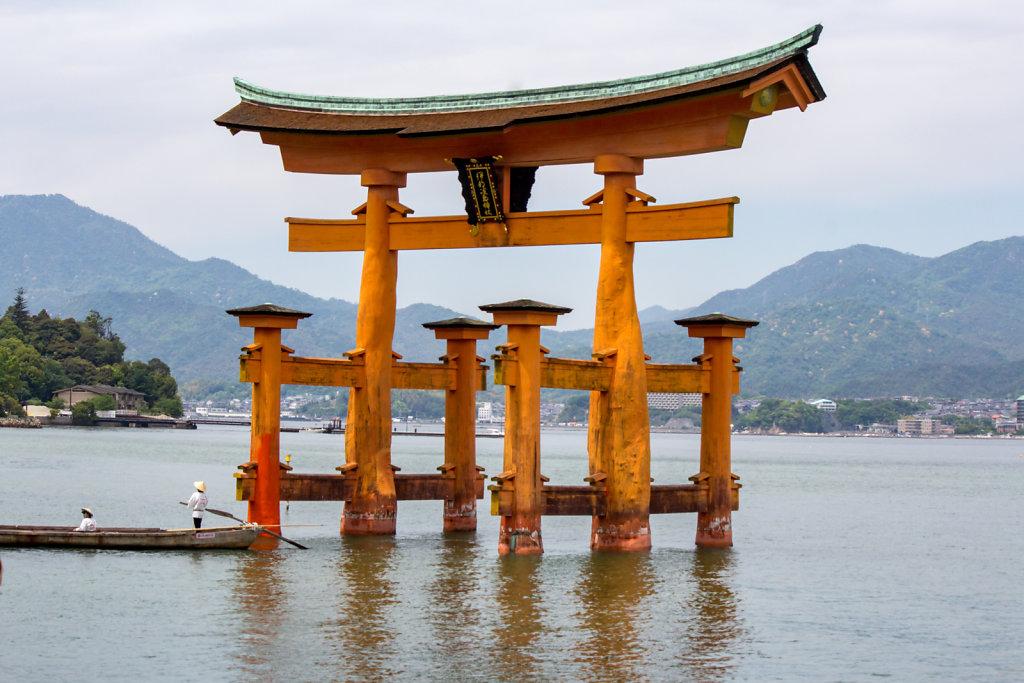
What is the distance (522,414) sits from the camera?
2550 cm

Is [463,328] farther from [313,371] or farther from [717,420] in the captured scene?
[717,420]

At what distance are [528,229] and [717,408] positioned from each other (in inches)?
222

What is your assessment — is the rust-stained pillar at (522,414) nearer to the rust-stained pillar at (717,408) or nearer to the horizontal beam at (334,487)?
the rust-stained pillar at (717,408)

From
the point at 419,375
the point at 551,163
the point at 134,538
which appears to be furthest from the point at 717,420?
the point at 134,538

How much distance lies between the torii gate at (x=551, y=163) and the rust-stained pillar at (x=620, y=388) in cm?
3

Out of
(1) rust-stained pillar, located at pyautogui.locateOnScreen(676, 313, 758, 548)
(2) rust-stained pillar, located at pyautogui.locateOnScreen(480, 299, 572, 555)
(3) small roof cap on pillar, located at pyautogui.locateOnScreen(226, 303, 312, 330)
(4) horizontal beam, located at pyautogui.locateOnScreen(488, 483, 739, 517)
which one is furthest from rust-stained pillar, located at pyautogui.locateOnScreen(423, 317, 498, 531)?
(1) rust-stained pillar, located at pyautogui.locateOnScreen(676, 313, 758, 548)

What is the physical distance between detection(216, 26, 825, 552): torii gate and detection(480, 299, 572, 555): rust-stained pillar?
0.20 metres

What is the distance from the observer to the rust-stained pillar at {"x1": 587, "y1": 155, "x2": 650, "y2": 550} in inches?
1054

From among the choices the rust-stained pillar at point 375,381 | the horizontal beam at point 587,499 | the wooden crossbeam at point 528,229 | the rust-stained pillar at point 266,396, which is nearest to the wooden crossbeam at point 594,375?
the horizontal beam at point 587,499

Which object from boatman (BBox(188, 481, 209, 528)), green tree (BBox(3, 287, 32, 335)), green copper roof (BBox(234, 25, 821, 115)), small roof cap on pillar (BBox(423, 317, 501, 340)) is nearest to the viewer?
green copper roof (BBox(234, 25, 821, 115))

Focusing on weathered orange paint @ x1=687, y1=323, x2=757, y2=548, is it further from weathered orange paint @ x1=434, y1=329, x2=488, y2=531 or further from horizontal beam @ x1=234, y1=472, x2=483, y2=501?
horizontal beam @ x1=234, y1=472, x2=483, y2=501

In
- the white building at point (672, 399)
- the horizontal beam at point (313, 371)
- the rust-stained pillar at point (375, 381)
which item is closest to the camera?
the horizontal beam at point (313, 371)

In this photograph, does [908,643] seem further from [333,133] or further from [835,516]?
[835,516]

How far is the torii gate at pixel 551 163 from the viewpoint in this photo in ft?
84.3
